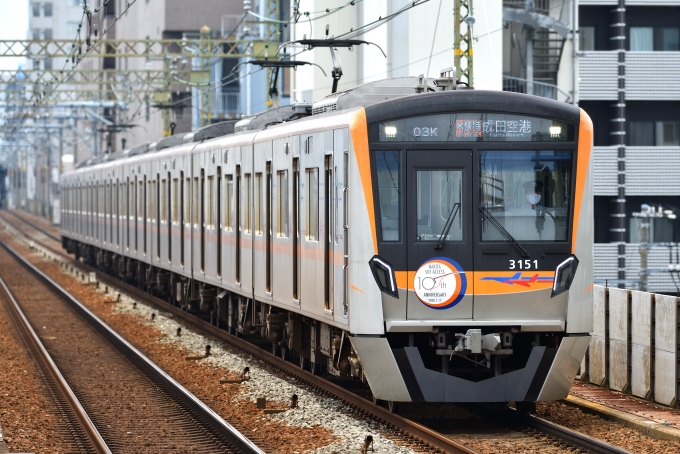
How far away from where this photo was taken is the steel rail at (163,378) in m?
9.84

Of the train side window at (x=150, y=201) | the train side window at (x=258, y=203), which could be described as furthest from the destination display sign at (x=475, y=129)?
the train side window at (x=150, y=201)

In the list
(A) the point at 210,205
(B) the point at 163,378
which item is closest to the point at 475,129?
(B) the point at 163,378

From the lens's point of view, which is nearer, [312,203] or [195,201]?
[312,203]

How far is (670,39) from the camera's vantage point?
33.9 m

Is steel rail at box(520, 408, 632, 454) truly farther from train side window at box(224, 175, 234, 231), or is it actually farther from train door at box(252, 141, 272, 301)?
train side window at box(224, 175, 234, 231)

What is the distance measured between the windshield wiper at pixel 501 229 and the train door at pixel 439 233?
107 millimetres

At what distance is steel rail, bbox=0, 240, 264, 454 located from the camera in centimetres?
984

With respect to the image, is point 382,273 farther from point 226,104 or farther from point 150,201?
point 226,104

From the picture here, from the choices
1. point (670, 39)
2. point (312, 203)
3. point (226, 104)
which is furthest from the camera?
point (226, 104)

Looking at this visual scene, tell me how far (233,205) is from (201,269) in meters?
3.01

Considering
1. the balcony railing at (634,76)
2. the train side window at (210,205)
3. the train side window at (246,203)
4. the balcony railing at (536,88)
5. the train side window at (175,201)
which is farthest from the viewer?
the balcony railing at (634,76)

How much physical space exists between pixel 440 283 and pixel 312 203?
2274mm

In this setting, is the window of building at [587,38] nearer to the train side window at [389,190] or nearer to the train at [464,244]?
the train at [464,244]

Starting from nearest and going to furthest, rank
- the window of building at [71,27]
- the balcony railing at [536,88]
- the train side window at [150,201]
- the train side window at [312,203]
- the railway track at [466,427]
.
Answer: the railway track at [466,427] < the train side window at [312,203] < the train side window at [150,201] < the balcony railing at [536,88] < the window of building at [71,27]
